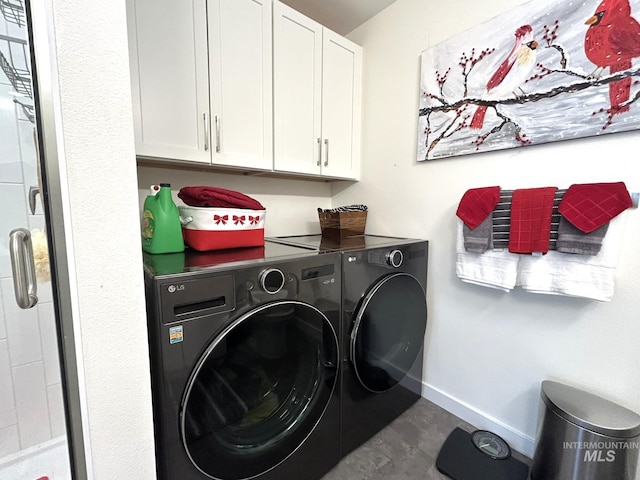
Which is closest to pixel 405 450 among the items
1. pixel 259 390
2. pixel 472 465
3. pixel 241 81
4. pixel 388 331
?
pixel 472 465

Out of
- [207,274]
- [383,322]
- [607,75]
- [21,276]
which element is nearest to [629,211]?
[607,75]

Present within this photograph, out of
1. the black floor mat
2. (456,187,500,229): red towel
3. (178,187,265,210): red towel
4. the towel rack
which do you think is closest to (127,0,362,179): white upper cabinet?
(178,187,265,210): red towel

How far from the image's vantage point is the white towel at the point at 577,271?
0.99 meters

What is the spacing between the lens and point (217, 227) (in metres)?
1.09

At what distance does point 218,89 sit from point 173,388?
1.21 metres

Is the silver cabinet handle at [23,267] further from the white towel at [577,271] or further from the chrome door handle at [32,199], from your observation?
the white towel at [577,271]

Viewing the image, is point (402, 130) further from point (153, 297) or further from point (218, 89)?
point (153, 297)

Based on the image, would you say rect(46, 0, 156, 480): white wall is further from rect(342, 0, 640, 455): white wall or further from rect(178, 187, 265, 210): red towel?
rect(342, 0, 640, 455): white wall

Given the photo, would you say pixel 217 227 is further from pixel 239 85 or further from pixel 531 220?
pixel 531 220

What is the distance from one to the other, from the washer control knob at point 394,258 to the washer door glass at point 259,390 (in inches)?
17.7

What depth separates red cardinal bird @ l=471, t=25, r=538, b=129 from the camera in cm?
118

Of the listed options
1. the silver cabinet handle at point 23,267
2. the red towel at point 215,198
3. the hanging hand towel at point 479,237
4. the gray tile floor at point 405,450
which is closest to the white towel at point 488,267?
the hanging hand towel at point 479,237

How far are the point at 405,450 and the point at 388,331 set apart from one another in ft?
1.88

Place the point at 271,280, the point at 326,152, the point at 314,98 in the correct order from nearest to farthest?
the point at 271,280 → the point at 314,98 → the point at 326,152
